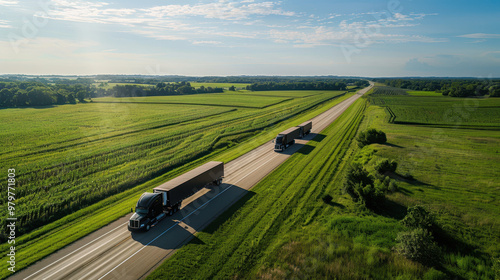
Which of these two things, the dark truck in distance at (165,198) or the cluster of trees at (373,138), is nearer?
the dark truck in distance at (165,198)

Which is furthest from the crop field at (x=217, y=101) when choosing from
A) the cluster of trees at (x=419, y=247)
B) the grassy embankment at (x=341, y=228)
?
the cluster of trees at (x=419, y=247)

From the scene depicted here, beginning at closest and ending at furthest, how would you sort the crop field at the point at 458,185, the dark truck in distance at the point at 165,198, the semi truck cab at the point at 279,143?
1. the crop field at the point at 458,185
2. the dark truck in distance at the point at 165,198
3. the semi truck cab at the point at 279,143

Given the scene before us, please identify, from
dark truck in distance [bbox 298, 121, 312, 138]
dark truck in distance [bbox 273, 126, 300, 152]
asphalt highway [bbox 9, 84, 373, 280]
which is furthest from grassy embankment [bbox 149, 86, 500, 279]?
dark truck in distance [bbox 298, 121, 312, 138]

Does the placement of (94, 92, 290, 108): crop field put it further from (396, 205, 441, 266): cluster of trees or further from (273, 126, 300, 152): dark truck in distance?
(396, 205, 441, 266): cluster of trees

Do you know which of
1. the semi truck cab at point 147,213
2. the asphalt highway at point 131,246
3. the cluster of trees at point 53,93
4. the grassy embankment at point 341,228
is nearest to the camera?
the grassy embankment at point 341,228

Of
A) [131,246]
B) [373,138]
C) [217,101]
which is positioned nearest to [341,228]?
[131,246]

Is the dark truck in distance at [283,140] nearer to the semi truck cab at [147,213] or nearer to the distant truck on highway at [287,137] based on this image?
the distant truck on highway at [287,137]

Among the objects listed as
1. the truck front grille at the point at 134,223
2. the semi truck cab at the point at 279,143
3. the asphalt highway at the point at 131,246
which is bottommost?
the asphalt highway at the point at 131,246
